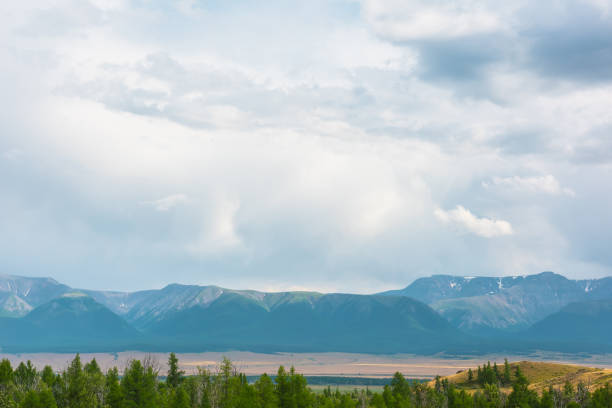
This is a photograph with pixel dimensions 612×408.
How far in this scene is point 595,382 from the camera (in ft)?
600

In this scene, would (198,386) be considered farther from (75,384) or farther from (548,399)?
(548,399)

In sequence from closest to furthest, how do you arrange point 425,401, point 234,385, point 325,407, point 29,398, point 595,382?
1. point 29,398
2. point 325,407
3. point 234,385
4. point 425,401
5. point 595,382

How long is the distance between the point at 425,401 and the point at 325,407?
173 ft

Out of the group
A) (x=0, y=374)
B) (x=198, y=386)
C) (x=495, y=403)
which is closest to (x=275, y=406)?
(x=198, y=386)

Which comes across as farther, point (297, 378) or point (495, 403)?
point (495, 403)

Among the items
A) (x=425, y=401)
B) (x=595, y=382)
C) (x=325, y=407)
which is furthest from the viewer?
(x=595, y=382)

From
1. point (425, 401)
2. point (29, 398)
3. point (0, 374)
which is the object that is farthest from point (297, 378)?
point (0, 374)

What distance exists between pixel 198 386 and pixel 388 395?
3780 cm

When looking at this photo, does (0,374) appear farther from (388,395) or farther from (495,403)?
(495,403)

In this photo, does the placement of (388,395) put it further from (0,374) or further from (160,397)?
(0,374)

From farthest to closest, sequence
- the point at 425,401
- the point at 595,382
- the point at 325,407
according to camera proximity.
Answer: the point at 595,382 < the point at 425,401 < the point at 325,407

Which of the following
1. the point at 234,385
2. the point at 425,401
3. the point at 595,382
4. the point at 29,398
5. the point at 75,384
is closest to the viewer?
the point at 29,398

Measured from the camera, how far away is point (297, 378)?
112 m

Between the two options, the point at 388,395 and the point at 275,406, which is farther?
the point at 388,395
